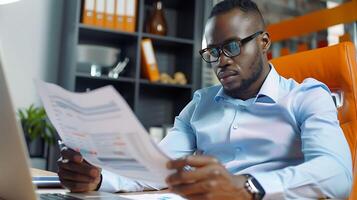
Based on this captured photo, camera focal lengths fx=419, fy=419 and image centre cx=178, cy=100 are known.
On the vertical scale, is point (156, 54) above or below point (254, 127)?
above

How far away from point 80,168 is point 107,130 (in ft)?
1.20

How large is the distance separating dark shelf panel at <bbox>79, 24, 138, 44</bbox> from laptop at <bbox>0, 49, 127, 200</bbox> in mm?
2161

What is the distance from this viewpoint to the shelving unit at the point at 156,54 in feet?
9.06

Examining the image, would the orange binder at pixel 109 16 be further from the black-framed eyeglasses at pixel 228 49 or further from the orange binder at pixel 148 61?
the black-framed eyeglasses at pixel 228 49

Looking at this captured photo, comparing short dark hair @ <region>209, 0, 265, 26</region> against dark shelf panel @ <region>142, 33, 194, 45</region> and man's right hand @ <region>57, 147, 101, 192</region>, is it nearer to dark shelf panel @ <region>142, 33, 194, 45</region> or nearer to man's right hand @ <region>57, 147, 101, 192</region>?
man's right hand @ <region>57, 147, 101, 192</region>

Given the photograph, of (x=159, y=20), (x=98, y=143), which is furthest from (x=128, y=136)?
(x=159, y=20)

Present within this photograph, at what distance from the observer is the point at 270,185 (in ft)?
2.46

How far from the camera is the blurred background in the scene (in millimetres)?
2740

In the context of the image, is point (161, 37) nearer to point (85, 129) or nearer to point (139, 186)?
point (139, 186)

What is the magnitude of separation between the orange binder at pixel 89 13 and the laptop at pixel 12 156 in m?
2.17

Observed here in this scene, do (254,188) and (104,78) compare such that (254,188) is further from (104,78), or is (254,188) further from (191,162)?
(104,78)

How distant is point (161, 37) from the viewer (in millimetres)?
2971

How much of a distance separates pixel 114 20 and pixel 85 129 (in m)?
2.26

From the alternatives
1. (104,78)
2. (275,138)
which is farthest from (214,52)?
(104,78)
